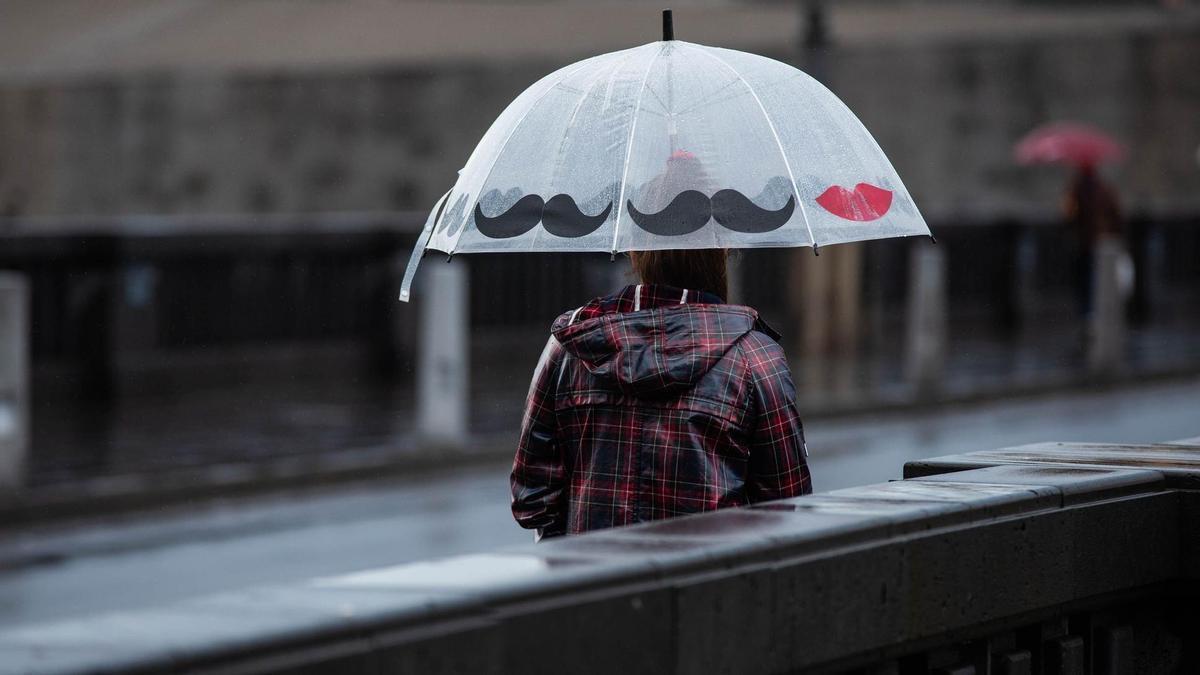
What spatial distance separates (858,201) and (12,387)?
27.3 ft

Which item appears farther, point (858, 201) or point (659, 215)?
point (858, 201)

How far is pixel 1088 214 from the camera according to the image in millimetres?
22234

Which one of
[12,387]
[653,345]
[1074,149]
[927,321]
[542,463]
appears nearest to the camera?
[653,345]

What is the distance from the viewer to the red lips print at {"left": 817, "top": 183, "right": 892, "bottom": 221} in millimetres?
4312

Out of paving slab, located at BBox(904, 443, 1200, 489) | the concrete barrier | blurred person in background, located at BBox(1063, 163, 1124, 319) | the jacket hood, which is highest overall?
blurred person in background, located at BBox(1063, 163, 1124, 319)

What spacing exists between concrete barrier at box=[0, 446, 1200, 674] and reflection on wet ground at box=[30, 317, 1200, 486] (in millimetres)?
8737

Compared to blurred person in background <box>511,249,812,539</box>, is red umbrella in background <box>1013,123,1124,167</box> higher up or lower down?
higher up

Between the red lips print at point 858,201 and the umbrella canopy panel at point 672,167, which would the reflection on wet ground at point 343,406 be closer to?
the umbrella canopy panel at point 672,167

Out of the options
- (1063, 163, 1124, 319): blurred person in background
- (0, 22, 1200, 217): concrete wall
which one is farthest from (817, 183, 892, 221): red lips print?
(1063, 163, 1124, 319): blurred person in background

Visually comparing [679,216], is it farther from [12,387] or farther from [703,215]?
[12,387]

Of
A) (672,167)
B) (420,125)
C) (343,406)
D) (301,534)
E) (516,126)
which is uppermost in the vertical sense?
(420,125)

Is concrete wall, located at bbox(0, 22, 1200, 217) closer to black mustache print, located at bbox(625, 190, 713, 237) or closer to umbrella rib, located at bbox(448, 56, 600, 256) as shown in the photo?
umbrella rib, located at bbox(448, 56, 600, 256)

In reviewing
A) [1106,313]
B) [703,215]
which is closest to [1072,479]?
[703,215]

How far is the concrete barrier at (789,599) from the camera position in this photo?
244 centimetres
